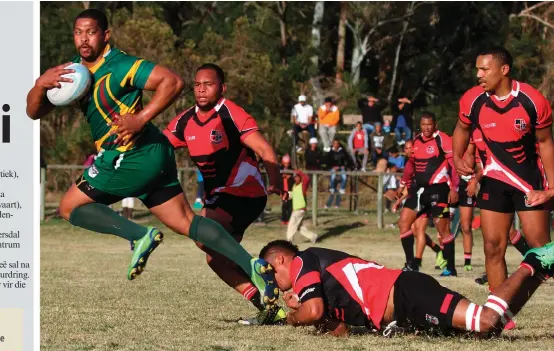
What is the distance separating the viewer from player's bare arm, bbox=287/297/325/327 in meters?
7.91

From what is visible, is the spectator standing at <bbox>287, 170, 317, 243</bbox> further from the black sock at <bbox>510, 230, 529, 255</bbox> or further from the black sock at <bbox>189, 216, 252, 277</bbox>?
the black sock at <bbox>189, 216, 252, 277</bbox>

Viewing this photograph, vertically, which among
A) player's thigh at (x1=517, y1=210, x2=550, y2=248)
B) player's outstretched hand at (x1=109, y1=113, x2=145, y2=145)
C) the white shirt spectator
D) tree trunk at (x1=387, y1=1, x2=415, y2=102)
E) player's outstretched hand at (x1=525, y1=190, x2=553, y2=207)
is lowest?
player's thigh at (x1=517, y1=210, x2=550, y2=248)

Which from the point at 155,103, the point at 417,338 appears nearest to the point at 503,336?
the point at 417,338

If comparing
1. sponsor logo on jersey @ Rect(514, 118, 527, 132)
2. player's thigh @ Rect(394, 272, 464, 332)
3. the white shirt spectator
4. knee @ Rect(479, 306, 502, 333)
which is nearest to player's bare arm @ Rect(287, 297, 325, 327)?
player's thigh @ Rect(394, 272, 464, 332)

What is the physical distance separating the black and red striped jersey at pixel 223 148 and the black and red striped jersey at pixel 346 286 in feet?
5.47

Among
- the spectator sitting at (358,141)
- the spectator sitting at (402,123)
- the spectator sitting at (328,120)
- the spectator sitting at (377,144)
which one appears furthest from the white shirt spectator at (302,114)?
the spectator sitting at (402,123)

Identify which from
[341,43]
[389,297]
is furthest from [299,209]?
[341,43]

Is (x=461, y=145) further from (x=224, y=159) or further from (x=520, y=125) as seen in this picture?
(x=224, y=159)

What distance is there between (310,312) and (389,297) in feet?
1.95

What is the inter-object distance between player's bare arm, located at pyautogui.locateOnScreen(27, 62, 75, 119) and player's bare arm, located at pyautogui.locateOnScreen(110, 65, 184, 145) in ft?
1.64

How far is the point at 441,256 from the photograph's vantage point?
56.5 feet

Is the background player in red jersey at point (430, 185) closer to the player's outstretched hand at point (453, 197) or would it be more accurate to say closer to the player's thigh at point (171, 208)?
the player's outstretched hand at point (453, 197)

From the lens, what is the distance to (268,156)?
9.30 m

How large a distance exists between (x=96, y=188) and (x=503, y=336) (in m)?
3.29
